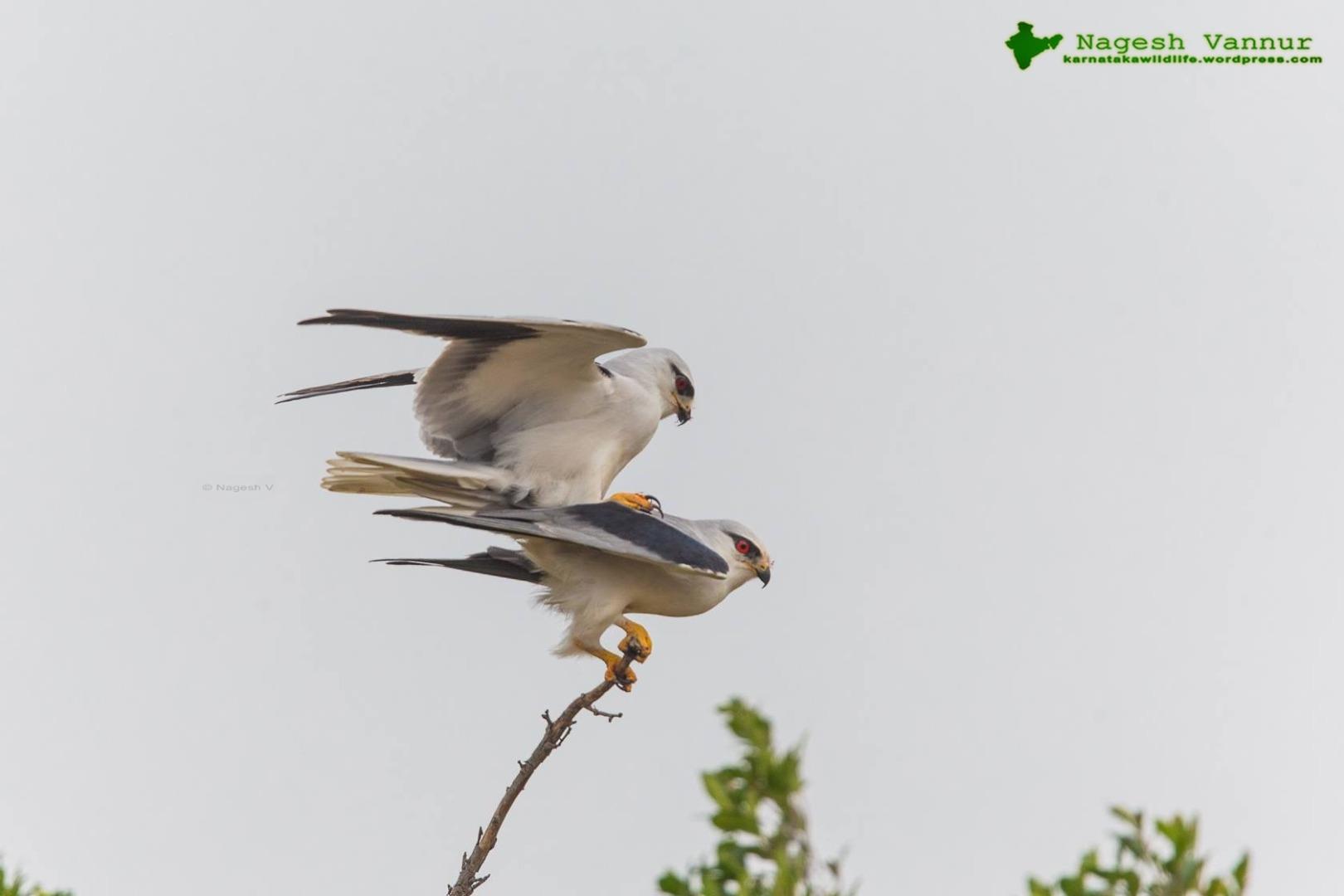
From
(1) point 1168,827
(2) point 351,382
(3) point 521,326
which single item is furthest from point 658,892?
(2) point 351,382

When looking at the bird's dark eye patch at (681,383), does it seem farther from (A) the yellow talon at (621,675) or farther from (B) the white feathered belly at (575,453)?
(A) the yellow talon at (621,675)

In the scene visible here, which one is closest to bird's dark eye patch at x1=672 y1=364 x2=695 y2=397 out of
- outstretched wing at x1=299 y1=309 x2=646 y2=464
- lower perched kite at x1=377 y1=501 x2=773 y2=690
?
outstretched wing at x1=299 y1=309 x2=646 y2=464

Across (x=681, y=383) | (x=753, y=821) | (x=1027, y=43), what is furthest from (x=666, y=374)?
(x=1027, y=43)

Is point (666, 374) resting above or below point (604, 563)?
above

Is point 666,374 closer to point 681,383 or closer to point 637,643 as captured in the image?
point 681,383

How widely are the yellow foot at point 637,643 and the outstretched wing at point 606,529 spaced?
393 millimetres

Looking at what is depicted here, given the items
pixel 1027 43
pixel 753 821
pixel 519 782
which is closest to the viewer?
pixel 753 821

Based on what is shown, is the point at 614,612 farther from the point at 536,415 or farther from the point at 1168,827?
the point at 1168,827

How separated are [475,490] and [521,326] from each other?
0.79m

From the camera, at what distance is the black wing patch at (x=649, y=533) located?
20.7ft

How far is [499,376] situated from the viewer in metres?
7.08

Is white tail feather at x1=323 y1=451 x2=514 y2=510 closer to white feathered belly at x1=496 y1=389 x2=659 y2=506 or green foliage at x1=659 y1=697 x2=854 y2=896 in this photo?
white feathered belly at x1=496 y1=389 x2=659 y2=506

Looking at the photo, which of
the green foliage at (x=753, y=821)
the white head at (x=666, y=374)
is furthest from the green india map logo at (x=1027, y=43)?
the green foliage at (x=753, y=821)

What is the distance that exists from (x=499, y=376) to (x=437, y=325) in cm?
59
